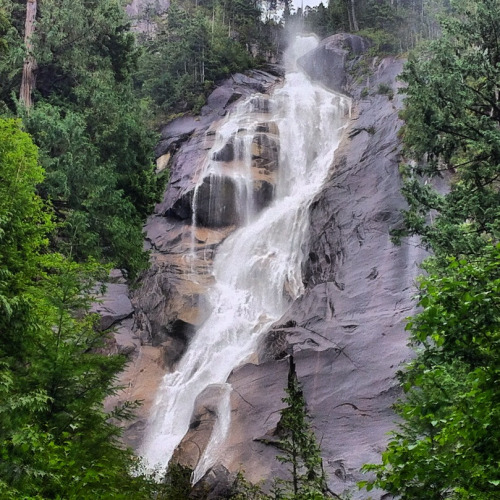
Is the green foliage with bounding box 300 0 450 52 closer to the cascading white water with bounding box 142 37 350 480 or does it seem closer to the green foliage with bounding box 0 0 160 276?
the cascading white water with bounding box 142 37 350 480

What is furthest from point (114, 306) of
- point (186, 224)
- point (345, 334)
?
point (345, 334)

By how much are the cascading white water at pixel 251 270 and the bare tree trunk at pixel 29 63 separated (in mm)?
12110

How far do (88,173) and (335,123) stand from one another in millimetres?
23219

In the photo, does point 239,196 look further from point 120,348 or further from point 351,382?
point 351,382

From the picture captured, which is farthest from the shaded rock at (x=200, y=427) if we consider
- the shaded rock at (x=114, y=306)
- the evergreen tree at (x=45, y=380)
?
the evergreen tree at (x=45, y=380)

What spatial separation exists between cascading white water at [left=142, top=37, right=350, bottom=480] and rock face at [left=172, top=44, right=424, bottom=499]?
4.45 feet

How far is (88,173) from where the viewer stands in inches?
768

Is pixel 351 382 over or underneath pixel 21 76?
underneath

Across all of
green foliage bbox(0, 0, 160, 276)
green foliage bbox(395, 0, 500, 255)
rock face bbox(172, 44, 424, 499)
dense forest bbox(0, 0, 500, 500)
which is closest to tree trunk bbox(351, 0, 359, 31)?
rock face bbox(172, 44, 424, 499)

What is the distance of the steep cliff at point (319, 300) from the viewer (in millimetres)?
17516

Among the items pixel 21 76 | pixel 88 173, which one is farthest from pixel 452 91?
pixel 21 76

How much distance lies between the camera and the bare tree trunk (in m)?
21.0

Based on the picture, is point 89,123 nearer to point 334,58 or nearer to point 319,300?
point 319,300

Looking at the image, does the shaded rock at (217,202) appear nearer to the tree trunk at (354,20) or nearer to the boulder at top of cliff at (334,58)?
the boulder at top of cliff at (334,58)
